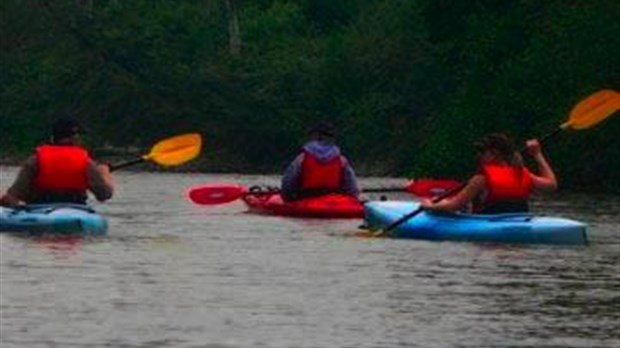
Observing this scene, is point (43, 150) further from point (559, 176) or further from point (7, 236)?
point (559, 176)

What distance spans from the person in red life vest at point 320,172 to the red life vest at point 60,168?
504 cm

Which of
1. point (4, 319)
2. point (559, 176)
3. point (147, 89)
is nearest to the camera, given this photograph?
point (4, 319)

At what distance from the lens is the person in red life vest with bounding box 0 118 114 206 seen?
20.7 meters

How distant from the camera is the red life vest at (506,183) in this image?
20.3m

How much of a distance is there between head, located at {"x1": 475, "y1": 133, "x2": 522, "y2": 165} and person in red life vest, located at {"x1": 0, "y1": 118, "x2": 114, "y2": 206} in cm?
330

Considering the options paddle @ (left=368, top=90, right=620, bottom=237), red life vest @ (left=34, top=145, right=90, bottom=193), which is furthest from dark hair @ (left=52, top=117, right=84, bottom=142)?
paddle @ (left=368, top=90, right=620, bottom=237)

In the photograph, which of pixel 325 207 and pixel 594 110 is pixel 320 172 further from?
pixel 594 110

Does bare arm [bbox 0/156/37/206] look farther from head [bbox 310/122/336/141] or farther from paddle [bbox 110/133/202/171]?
head [bbox 310/122/336/141]

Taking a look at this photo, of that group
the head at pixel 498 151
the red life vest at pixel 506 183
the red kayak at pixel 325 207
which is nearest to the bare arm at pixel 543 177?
the red life vest at pixel 506 183

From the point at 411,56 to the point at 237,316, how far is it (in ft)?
156

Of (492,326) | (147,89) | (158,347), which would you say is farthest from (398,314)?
(147,89)

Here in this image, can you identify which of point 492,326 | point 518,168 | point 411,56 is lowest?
point 492,326

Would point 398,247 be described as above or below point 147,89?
below

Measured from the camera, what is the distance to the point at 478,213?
835 inches
